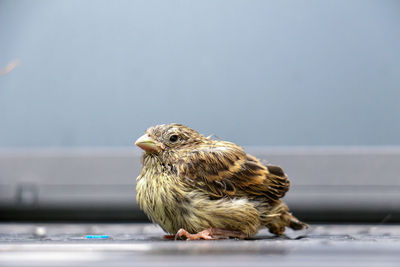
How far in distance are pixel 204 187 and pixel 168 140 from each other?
134 millimetres

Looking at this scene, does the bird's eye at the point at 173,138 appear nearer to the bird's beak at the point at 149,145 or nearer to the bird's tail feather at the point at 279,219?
the bird's beak at the point at 149,145

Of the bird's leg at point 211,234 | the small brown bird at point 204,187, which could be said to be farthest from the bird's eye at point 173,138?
the bird's leg at point 211,234

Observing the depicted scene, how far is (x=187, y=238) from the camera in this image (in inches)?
37.7

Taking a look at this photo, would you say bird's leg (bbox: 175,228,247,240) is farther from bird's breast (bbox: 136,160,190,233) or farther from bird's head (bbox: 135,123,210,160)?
bird's head (bbox: 135,123,210,160)

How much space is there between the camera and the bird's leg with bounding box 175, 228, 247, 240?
943mm

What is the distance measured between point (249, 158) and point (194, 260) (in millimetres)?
521

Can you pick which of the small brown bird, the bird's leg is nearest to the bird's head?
the small brown bird

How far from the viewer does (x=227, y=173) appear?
1035 mm

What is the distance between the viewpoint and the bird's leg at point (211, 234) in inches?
37.1

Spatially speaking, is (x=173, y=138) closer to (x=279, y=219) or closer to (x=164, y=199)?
(x=164, y=199)

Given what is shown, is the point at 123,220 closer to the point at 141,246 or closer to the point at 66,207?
the point at 66,207

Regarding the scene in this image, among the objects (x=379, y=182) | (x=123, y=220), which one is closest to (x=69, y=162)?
(x=123, y=220)

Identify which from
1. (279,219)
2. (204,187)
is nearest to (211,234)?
(204,187)

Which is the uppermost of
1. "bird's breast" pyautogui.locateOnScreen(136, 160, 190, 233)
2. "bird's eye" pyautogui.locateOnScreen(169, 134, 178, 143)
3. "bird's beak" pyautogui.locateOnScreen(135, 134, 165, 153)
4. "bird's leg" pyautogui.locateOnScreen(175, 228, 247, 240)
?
"bird's eye" pyautogui.locateOnScreen(169, 134, 178, 143)
